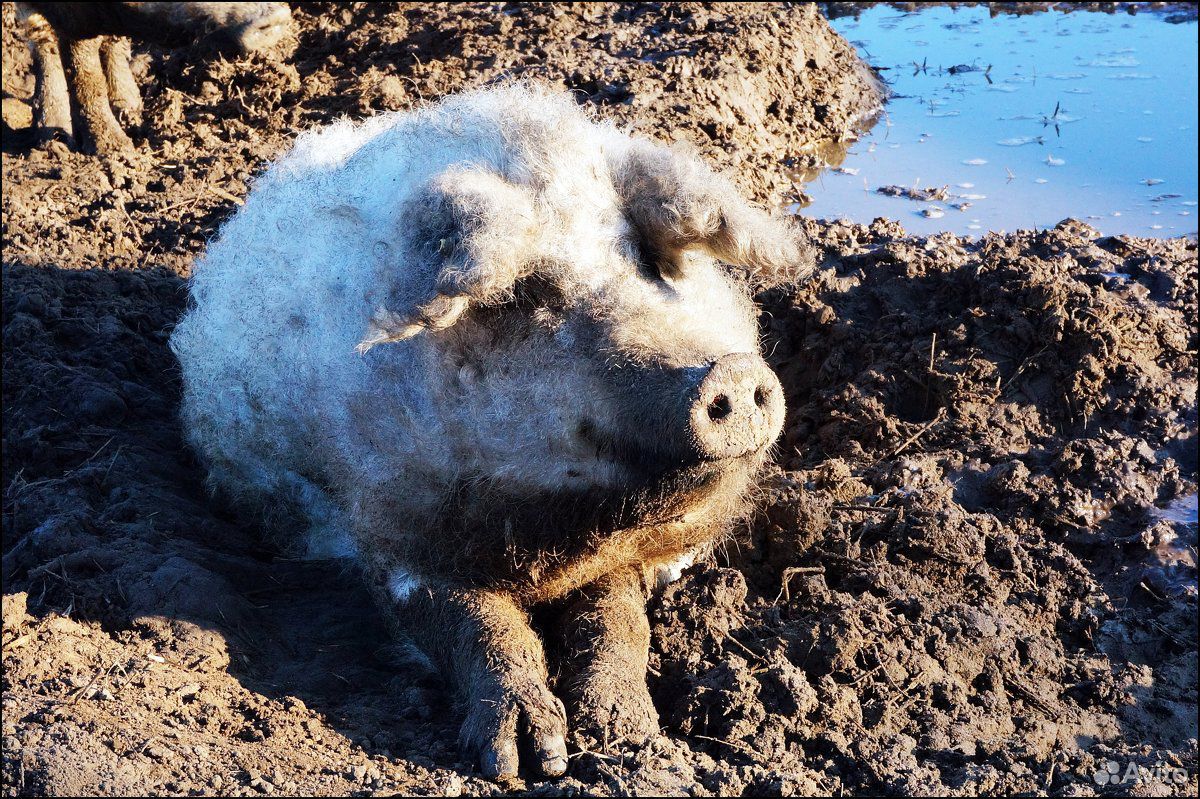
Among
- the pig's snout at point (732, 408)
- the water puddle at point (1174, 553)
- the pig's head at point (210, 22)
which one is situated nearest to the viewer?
the pig's snout at point (732, 408)

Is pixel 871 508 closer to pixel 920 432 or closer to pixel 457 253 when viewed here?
pixel 920 432

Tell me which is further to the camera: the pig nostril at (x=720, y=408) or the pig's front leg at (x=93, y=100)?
the pig's front leg at (x=93, y=100)

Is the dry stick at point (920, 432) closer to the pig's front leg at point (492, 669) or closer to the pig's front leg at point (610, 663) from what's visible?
the pig's front leg at point (610, 663)

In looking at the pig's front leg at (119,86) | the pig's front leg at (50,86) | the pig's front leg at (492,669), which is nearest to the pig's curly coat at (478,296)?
the pig's front leg at (492,669)

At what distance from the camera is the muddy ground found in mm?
3377

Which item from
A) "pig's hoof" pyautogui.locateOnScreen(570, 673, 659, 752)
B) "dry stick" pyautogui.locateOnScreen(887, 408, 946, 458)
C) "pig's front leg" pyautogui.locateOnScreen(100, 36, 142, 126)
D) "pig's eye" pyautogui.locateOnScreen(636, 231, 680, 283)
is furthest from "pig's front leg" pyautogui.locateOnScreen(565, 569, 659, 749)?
"pig's front leg" pyautogui.locateOnScreen(100, 36, 142, 126)

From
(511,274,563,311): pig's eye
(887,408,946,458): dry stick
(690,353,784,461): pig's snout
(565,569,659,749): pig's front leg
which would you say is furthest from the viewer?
(887,408,946,458): dry stick

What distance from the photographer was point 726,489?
385 cm

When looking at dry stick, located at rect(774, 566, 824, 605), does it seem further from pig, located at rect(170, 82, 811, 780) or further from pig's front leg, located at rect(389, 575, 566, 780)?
pig's front leg, located at rect(389, 575, 566, 780)

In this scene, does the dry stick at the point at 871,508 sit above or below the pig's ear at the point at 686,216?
below

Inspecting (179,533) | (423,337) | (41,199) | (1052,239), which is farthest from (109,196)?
(1052,239)

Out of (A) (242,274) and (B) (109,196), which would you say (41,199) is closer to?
(B) (109,196)

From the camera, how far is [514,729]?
3.44 metres

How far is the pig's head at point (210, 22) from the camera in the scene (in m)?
8.07
